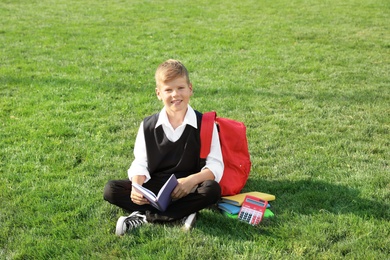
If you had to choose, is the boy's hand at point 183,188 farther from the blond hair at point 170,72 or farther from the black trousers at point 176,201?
the blond hair at point 170,72

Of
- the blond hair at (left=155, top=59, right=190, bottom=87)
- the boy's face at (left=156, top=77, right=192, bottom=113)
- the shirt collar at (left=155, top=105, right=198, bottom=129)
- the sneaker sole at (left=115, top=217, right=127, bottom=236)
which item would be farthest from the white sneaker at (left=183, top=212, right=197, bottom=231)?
the blond hair at (left=155, top=59, right=190, bottom=87)

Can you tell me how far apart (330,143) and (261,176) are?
108cm

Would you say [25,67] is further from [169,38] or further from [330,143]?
[330,143]

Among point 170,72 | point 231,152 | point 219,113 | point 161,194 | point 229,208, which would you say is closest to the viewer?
point 161,194

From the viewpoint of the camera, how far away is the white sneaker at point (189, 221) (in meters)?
3.89

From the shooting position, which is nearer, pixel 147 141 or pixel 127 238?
pixel 127 238

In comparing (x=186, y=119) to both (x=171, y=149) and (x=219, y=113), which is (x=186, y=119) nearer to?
(x=171, y=149)

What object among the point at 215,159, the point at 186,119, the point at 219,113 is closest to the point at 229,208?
the point at 215,159

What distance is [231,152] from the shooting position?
450 cm

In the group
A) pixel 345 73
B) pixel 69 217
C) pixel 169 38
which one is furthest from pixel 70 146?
pixel 169 38

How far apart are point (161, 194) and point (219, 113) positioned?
2.83m

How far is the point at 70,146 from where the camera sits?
557 centimetres

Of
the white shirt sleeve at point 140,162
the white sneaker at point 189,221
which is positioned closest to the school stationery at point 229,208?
the white sneaker at point 189,221

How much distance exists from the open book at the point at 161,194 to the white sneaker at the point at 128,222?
0.54ft
